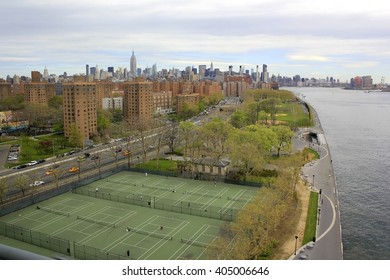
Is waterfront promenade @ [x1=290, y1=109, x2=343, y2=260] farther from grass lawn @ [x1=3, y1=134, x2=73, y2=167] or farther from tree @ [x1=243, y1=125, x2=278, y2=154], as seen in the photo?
grass lawn @ [x1=3, y1=134, x2=73, y2=167]

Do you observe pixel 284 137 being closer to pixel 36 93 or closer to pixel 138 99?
pixel 138 99

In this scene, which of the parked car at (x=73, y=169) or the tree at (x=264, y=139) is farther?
the tree at (x=264, y=139)

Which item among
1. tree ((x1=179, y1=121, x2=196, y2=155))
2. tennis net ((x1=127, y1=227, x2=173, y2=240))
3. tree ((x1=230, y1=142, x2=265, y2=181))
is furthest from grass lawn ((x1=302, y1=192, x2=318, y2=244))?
tree ((x1=179, y1=121, x2=196, y2=155))

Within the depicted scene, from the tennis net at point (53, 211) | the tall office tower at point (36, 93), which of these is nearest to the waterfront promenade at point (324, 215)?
the tennis net at point (53, 211)

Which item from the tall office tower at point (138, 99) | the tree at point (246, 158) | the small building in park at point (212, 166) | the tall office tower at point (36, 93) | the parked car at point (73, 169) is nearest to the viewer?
the tree at point (246, 158)

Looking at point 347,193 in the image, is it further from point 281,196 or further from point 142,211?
point 142,211

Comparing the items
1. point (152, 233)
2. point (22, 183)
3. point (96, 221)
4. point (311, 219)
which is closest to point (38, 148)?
point (22, 183)

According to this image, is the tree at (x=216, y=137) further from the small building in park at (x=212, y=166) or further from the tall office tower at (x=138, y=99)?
the tall office tower at (x=138, y=99)
